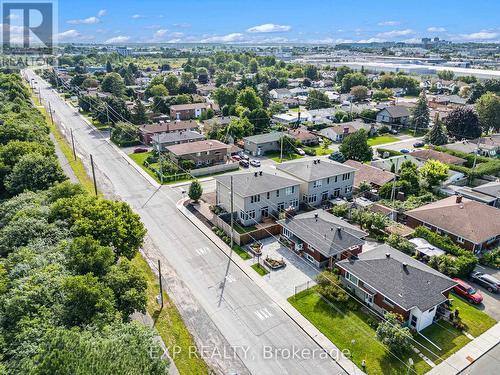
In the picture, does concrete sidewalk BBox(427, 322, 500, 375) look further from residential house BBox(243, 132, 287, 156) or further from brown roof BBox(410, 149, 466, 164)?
residential house BBox(243, 132, 287, 156)

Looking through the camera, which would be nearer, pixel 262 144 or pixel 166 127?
pixel 262 144

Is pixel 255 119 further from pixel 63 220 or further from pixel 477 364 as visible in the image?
pixel 477 364

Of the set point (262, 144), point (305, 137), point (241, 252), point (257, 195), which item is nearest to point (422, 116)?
point (305, 137)

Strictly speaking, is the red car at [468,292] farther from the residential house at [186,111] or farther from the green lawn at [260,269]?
the residential house at [186,111]

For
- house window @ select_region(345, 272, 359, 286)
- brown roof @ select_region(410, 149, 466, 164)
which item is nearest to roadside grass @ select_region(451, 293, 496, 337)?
house window @ select_region(345, 272, 359, 286)

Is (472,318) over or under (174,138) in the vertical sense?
under

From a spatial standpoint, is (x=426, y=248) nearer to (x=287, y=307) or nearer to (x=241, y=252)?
(x=287, y=307)

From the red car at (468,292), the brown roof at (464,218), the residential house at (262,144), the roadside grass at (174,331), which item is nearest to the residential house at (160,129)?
the residential house at (262,144)

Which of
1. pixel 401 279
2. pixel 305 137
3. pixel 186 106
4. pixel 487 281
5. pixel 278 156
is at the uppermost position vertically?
pixel 186 106

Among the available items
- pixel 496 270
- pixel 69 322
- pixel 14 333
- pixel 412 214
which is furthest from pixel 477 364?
pixel 14 333
